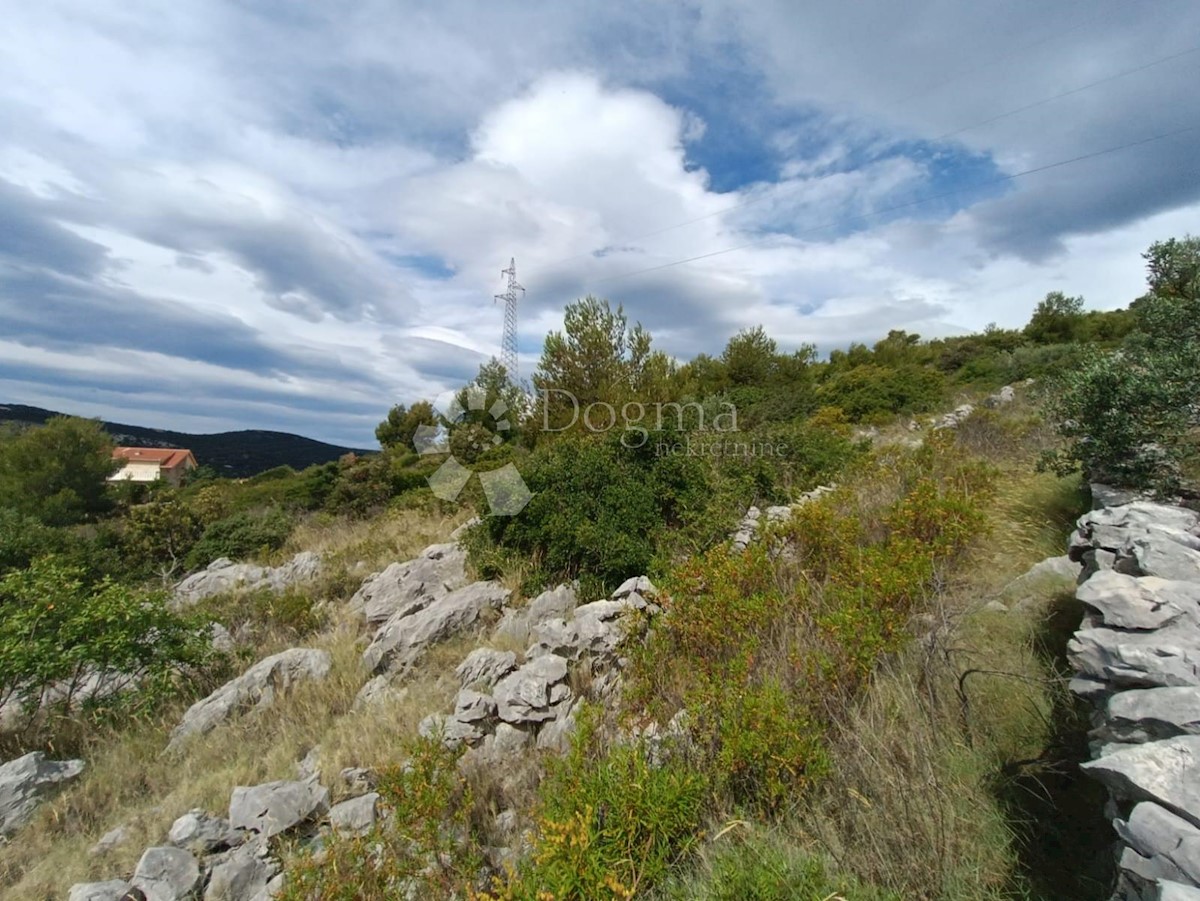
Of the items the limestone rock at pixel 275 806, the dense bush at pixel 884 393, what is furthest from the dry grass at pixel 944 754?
the dense bush at pixel 884 393

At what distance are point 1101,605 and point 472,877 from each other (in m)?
2.99

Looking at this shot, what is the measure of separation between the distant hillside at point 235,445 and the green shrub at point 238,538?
102 feet

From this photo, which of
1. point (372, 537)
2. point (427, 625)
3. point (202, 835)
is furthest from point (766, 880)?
point (372, 537)

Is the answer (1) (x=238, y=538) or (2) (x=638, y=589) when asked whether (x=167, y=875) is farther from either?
(1) (x=238, y=538)

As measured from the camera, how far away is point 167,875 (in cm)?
254

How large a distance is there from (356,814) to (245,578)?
719 centimetres

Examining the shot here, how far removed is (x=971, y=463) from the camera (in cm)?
625

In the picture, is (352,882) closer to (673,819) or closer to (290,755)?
(673,819)

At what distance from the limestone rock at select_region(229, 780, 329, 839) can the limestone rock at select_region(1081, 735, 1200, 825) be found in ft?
11.3

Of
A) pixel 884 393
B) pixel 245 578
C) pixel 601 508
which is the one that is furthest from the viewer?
pixel 884 393

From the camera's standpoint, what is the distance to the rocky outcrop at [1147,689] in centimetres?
133

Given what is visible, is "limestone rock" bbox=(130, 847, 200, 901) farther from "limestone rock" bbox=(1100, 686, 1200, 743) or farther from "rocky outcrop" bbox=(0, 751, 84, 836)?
"limestone rock" bbox=(1100, 686, 1200, 743)

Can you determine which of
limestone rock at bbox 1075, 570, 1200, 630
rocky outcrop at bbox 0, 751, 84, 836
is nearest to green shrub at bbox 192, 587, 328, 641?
rocky outcrop at bbox 0, 751, 84, 836

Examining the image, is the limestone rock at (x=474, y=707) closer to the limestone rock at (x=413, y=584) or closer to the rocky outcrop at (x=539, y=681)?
the rocky outcrop at (x=539, y=681)
